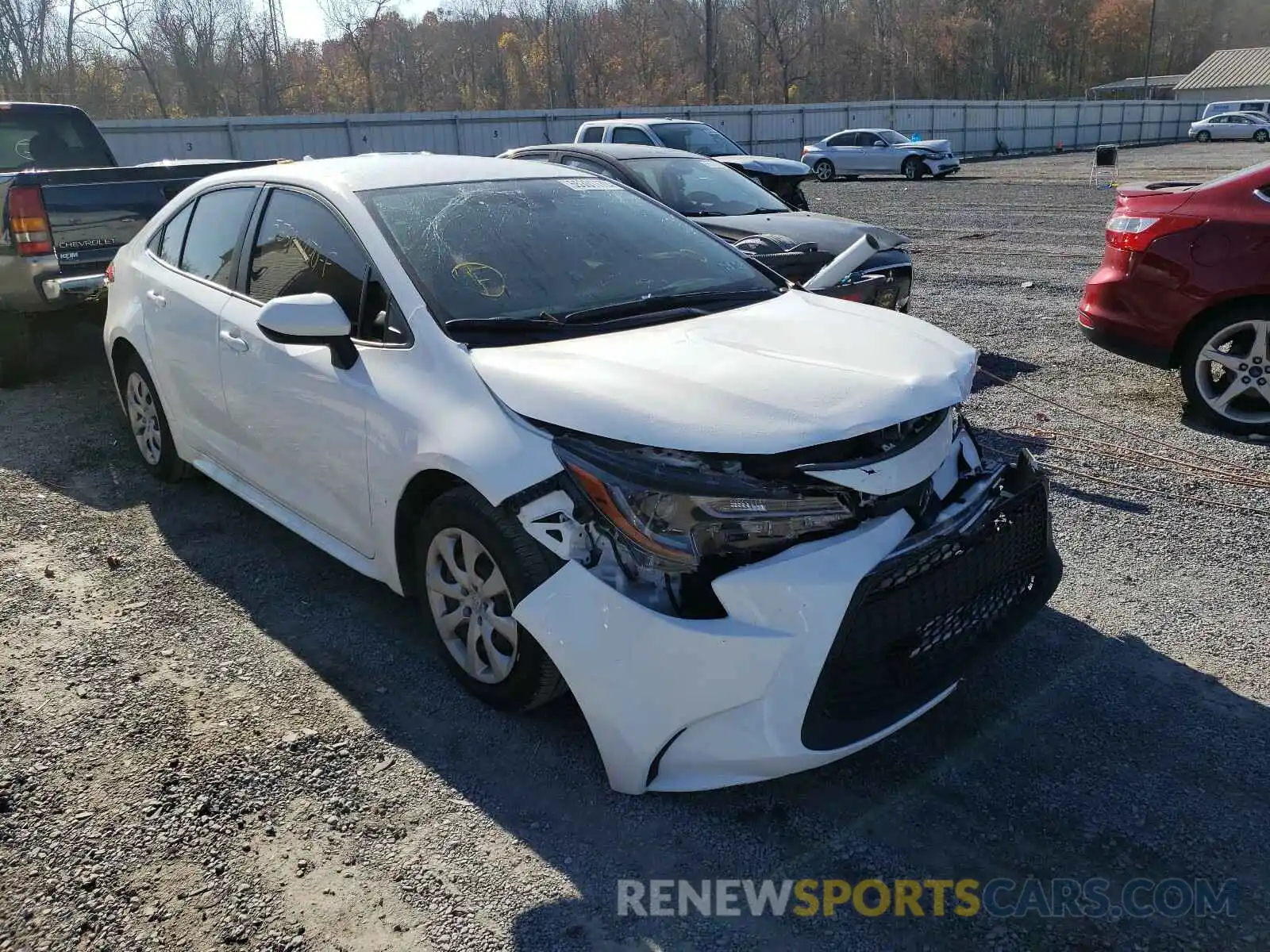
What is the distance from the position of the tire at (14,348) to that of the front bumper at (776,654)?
6655 mm

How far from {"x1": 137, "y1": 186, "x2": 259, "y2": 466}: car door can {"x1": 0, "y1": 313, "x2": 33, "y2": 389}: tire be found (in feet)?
10.8

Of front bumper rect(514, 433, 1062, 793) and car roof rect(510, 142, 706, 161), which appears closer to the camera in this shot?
front bumper rect(514, 433, 1062, 793)

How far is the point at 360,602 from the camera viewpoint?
415cm

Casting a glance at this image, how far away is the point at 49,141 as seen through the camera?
988cm

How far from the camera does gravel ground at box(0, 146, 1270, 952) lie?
251 centimetres

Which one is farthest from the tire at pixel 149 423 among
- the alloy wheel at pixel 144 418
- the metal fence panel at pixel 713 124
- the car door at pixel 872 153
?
the car door at pixel 872 153

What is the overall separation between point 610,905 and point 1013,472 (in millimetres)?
1849

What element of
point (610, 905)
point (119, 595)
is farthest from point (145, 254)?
point (610, 905)

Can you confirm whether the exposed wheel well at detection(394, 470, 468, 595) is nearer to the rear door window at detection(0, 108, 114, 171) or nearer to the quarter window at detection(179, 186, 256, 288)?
the quarter window at detection(179, 186, 256, 288)

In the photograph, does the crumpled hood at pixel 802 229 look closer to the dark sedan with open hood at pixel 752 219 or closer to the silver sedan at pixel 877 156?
the dark sedan with open hood at pixel 752 219

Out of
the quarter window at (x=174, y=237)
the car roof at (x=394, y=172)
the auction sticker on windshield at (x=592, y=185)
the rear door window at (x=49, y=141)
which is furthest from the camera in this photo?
the rear door window at (x=49, y=141)

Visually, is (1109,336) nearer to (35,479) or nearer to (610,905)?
(610,905)

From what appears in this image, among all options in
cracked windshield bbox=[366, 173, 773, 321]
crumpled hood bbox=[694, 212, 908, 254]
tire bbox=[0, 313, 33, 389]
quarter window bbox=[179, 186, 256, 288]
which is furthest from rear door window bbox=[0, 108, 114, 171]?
cracked windshield bbox=[366, 173, 773, 321]

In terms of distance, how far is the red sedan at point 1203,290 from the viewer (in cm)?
550
